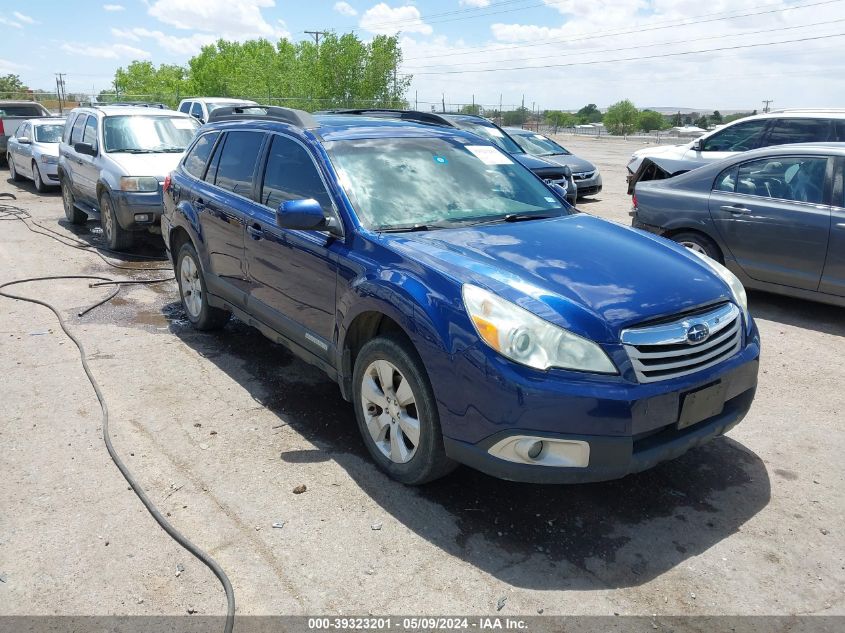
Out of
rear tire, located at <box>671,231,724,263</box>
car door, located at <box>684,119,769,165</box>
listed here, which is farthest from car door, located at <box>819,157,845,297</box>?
car door, located at <box>684,119,769,165</box>

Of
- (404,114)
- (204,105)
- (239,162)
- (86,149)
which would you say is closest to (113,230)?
(86,149)

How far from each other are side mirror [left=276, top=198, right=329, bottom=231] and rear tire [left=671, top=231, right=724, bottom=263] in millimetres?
4534

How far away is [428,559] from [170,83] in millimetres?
80934

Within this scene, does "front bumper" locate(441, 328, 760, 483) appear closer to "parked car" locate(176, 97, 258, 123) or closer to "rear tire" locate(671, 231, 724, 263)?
"rear tire" locate(671, 231, 724, 263)

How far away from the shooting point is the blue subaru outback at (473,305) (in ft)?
9.79

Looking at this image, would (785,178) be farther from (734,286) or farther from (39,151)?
(39,151)

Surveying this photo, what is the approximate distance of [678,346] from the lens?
3.14 m

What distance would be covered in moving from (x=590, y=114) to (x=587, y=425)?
6176 inches

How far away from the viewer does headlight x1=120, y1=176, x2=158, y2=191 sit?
884cm

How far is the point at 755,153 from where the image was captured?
6.80 meters

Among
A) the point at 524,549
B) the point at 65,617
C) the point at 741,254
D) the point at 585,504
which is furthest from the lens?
the point at 741,254

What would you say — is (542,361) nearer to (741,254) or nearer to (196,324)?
(196,324)

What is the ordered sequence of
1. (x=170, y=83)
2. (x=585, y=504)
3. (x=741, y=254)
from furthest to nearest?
(x=170, y=83), (x=741, y=254), (x=585, y=504)

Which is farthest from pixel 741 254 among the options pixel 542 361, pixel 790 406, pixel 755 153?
pixel 542 361
